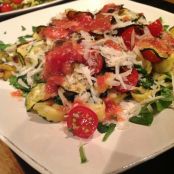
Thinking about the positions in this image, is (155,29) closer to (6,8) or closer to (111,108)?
(111,108)

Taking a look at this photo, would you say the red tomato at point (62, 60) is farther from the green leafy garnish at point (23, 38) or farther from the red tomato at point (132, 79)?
the green leafy garnish at point (23, 38)

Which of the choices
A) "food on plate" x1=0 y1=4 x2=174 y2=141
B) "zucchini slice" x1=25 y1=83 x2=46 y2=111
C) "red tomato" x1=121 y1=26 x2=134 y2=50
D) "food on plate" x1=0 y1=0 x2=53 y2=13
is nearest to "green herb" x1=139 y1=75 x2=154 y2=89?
"food on plate" x1=0 y1=4 x2=174 y2=141

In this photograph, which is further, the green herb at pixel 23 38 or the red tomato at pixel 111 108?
the green herb at pixel 23 38

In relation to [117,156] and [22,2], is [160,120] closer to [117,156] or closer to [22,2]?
[117,156]

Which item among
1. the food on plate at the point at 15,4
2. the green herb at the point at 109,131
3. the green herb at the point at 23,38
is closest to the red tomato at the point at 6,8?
the food on plate at the point at 15,4

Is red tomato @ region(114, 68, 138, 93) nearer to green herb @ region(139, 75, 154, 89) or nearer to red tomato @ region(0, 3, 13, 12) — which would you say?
green herb @ region(139, 75, 154, 89)

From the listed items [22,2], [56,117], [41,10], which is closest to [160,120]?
[56,117]

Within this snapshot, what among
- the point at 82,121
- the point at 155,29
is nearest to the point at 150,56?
the point at 155,29
